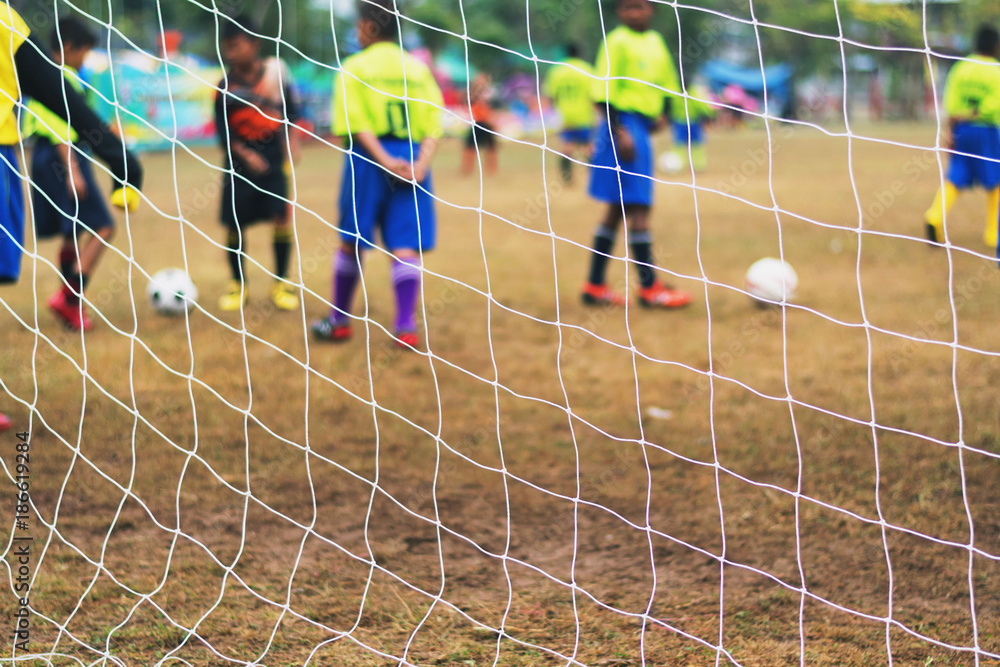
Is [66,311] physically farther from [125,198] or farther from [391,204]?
[125,198]

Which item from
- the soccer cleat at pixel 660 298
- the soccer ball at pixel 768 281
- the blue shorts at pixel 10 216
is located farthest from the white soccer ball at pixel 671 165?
the blue shorts at pixel 10 216

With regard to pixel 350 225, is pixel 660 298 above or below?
below

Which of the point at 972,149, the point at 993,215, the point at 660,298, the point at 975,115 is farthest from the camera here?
the point at 972,149

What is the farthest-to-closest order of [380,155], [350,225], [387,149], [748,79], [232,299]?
[748,79] → [232,299] → [350,225] → [387,149] → [380,155]

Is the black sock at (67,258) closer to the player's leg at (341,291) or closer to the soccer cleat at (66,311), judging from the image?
the soccer cleat at (66,311)

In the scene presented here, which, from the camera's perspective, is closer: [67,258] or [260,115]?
[67,258]

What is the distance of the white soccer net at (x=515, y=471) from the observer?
207 centimetres

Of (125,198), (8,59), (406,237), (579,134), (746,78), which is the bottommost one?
(746,78)

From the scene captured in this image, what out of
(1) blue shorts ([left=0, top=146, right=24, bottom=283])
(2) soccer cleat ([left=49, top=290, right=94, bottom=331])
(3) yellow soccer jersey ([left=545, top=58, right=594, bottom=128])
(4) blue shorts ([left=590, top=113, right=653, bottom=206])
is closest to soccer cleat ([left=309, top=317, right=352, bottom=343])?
(2) soccer cleat ([left=49, top=290, right=94, bottom=331])

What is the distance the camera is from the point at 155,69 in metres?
19.3

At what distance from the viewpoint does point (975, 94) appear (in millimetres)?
5273

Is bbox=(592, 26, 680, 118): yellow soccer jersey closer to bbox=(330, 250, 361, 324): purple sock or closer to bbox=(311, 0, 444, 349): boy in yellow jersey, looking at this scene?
bbox=(311, 0, 444, 349): boy in yellow jersey

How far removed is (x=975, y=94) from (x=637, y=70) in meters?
2.01

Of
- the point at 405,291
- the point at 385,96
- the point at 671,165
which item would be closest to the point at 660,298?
the point at 405,291
